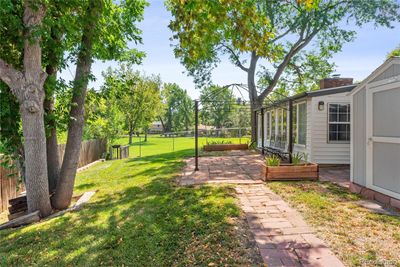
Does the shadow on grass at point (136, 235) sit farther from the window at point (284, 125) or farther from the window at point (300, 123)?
the window at point (284, 125)

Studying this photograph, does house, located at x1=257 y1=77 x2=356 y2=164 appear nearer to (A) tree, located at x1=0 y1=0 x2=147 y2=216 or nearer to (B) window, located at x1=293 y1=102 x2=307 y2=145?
(B) window, located at x1=293 y1=102 x2=307 y2=145

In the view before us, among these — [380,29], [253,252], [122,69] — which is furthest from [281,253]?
[122,69]

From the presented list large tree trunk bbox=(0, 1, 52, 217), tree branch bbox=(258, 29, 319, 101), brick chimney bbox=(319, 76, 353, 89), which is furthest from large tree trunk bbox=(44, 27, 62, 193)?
tree branch bbox=(258, 29, 319, 101)

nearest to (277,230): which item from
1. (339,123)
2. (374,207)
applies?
(374,207)

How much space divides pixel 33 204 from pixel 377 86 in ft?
21.3

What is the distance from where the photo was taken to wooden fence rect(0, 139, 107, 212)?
6223 millimetres

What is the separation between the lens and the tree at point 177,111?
60059 mm

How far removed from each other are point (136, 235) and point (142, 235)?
3.2 inches

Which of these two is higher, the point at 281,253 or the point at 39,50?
the point at 39,50

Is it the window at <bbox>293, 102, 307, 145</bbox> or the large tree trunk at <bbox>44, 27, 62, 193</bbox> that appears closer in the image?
the large tree trunk at <bbox>44, 27, 62, 193</bbox>

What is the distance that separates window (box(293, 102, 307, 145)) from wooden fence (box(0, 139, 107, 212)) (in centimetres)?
761

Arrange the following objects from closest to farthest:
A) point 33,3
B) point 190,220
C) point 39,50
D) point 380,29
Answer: point 190,220
point 33,3
point 39,50
point 380,29

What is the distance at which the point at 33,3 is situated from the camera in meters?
4.46

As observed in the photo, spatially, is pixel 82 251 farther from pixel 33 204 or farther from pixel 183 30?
pixel 183 30
